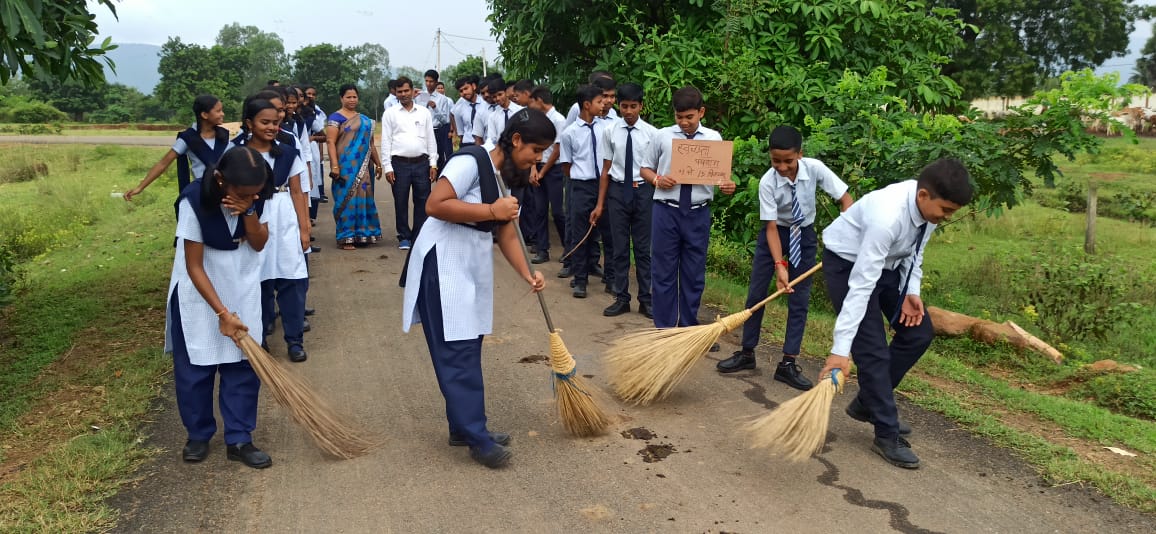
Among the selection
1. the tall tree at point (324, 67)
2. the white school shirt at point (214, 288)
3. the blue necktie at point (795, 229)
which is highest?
the tall tree at point (324, 67)

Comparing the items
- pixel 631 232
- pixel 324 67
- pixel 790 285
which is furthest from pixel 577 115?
pixel 324 67

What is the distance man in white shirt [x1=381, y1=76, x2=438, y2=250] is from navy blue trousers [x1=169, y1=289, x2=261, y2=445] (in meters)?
4.69

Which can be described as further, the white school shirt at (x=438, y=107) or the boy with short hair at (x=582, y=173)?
the white school shirt at (x=438, y=107)

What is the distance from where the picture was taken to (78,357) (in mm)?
6117

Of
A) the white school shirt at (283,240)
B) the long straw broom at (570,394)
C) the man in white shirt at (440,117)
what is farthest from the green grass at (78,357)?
the man in white shirt at (440,117)

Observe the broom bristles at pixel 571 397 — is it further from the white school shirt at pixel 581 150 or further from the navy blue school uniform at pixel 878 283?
the white school shirt at pixel 581 150

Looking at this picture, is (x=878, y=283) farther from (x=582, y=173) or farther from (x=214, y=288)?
(x=582, y=173)

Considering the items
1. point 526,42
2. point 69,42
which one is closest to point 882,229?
point 69,42

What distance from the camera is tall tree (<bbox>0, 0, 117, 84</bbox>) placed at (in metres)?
4.72

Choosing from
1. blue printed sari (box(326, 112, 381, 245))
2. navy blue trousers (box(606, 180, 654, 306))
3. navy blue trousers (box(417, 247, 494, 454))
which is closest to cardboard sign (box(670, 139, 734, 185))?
navy blue trousers (box(606, 180, 654, 306))

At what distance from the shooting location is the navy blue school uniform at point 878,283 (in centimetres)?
410

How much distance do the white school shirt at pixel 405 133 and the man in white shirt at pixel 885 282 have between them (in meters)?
5.38

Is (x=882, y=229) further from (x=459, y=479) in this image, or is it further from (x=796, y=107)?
(x=796, y=107)

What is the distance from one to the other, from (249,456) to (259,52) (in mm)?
81636
